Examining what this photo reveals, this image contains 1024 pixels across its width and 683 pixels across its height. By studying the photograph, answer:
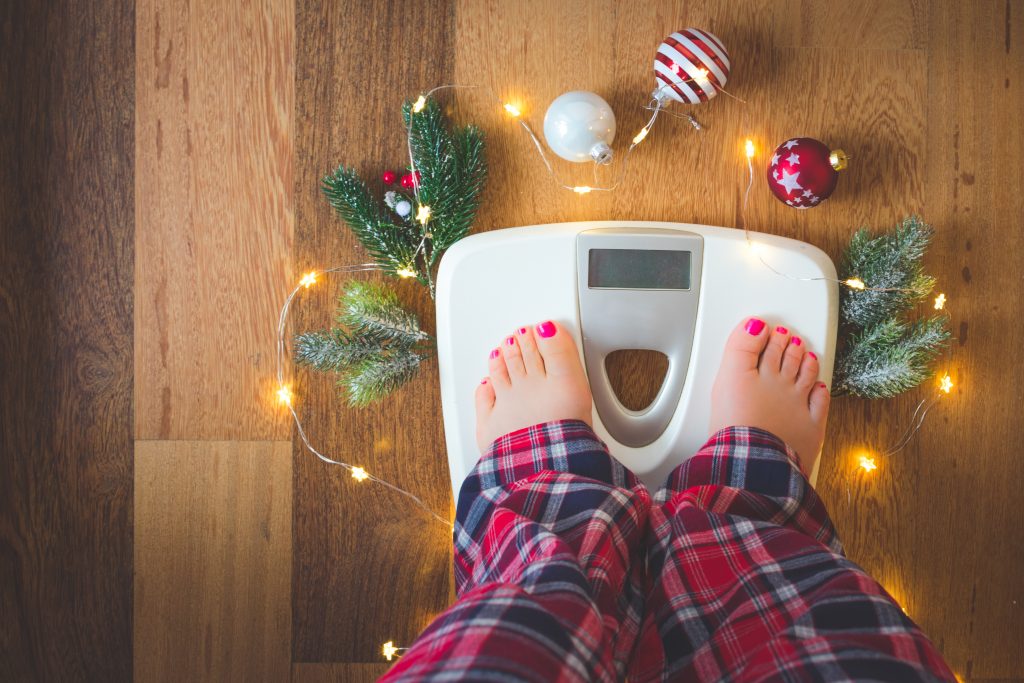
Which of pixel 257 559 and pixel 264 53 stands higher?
pixel 264 53

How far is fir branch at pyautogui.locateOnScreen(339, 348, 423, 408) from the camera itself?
0.68 meters

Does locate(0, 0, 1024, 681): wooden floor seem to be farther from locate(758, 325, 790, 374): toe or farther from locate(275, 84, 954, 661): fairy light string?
locate(758, 325, 790, 374): toe

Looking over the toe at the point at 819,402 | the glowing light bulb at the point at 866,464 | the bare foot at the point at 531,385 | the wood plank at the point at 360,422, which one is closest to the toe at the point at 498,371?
the bare foot at the point at 531,385

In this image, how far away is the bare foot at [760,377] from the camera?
2.19ft

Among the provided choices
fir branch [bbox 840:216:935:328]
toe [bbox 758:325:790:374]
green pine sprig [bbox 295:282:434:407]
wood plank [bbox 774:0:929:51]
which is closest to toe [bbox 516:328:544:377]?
green pine sprig [bbox 295:282:434:407]

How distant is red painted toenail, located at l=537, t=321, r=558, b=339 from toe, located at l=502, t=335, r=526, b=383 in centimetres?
3

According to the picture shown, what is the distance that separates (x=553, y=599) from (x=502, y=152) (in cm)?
51

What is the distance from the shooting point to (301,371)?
2.50 ft

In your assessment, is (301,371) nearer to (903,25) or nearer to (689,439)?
(689,439)

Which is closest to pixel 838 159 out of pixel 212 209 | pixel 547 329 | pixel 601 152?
pixel 601 152

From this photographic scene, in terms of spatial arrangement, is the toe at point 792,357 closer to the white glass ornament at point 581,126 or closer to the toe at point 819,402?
the toe at point 819,402

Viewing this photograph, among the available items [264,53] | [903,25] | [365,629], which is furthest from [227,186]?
[903,25]

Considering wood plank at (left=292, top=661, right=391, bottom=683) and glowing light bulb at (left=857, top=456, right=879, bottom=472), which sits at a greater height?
glowing light bulb at (left=857, top=456, right=879, bottom=472)

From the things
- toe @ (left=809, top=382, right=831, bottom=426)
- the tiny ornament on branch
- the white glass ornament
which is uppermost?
the white glass ornament
